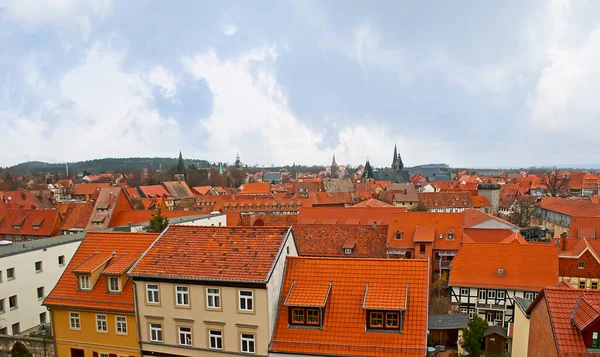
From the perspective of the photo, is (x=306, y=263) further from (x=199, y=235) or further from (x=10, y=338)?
A: (x=10, y=338)

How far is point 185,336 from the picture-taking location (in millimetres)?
18781

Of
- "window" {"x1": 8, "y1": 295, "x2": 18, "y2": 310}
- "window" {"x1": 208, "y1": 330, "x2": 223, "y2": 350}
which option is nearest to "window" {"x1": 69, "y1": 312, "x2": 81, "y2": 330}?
"window" {"x1": 208, "y1": 330, "x2": 223, "y2": 350}

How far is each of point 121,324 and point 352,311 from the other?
37.9 feet

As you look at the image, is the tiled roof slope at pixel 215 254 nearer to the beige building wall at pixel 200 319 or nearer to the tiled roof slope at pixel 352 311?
the beige building wall at pixel 200 319

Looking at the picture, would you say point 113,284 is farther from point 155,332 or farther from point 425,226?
point 425,226

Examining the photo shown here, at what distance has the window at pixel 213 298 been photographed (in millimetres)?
18047

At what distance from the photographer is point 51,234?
5244 cm

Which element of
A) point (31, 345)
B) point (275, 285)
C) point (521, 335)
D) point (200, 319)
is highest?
point (275, 285)

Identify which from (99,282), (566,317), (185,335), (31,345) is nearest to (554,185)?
(566,317)

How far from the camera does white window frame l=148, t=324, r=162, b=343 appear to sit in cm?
1914

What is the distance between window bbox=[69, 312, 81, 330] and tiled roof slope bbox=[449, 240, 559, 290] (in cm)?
2677

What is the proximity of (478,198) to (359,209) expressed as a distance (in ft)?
153

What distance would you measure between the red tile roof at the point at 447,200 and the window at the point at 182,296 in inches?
3008

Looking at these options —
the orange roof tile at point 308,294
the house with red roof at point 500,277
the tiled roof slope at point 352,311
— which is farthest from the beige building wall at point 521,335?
the house with red roof at point 500,277
